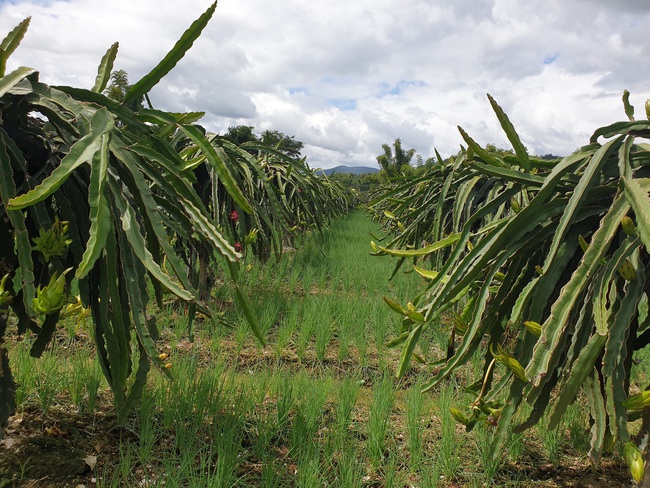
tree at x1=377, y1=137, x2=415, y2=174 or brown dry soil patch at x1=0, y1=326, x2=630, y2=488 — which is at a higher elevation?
tree at x1=377, y1=137, x2=415, y2=174

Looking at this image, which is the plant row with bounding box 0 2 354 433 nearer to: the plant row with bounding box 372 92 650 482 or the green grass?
the green grass

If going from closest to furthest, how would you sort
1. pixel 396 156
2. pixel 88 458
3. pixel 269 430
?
1. pixel 88 458
2. pixel 269 430
3. pixel 396 156

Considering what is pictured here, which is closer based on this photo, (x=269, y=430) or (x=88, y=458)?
(x=88, y=458)

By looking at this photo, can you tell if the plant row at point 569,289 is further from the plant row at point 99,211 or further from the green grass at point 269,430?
the plant row at point 99,211

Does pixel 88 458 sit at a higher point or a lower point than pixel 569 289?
lower

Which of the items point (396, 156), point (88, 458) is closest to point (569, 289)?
point (88, 458)

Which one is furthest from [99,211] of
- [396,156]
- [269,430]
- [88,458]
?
[396,156]

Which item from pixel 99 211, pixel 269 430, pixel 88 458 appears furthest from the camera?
pixel 269 430

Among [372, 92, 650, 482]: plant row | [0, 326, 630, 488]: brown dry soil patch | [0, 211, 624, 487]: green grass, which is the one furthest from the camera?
[0, 211, 624, 487]: green grass

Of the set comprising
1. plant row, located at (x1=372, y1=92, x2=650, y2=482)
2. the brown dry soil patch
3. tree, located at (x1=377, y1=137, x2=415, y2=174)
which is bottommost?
the brown dry soil patch

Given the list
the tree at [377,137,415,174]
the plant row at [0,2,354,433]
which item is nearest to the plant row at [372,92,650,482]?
the plant row at [0,2,354,433]

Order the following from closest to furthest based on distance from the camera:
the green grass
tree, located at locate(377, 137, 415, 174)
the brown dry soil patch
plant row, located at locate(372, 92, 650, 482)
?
plant row, located at locate(372, 92, 650, 482) → the brown dry soil patch → the green grass → tree, located at locate(377, 137, 415, 174)

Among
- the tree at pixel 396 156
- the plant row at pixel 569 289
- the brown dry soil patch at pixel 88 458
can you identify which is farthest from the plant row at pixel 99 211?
the tree at pixel 396 156

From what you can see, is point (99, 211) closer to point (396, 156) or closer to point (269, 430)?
point (269, 430)
